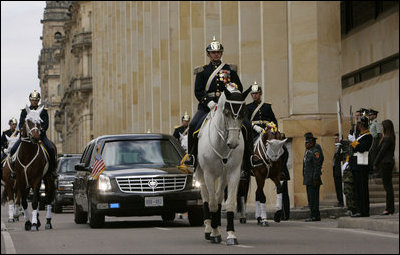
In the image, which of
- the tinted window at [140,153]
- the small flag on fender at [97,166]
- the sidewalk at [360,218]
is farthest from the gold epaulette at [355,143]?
the small flag on fender at [97,166]

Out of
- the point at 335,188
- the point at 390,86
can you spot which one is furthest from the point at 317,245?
the point at 390,86

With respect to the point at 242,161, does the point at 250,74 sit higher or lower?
A: higher

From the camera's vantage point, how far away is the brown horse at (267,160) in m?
21.2

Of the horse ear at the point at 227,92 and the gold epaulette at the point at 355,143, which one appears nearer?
the horse ear at the point at 227,92

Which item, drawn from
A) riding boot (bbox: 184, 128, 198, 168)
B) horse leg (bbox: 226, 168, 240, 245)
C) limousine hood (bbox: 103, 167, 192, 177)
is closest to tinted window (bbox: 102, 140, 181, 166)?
limousine hood (bbox: 103, 167, 192, 177)

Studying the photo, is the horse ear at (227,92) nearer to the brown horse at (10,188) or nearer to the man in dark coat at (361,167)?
the man in dark coat at (361,167)

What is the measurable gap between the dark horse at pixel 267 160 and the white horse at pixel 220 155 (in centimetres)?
490

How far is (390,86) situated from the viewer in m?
40.4

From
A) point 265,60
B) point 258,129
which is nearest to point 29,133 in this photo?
point 258,129

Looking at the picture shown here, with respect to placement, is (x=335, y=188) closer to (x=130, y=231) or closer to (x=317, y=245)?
(x=130, y=231)

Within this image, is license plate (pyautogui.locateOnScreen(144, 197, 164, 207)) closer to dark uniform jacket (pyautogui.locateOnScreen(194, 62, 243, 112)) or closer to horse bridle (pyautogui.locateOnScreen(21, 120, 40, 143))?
horse bridle (pyautogui.locateOnScreen(21, 120, 40, 143))

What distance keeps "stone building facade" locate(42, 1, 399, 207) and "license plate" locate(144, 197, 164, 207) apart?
8.98m

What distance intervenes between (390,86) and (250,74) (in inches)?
315

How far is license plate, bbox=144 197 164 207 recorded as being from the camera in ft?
66.1
